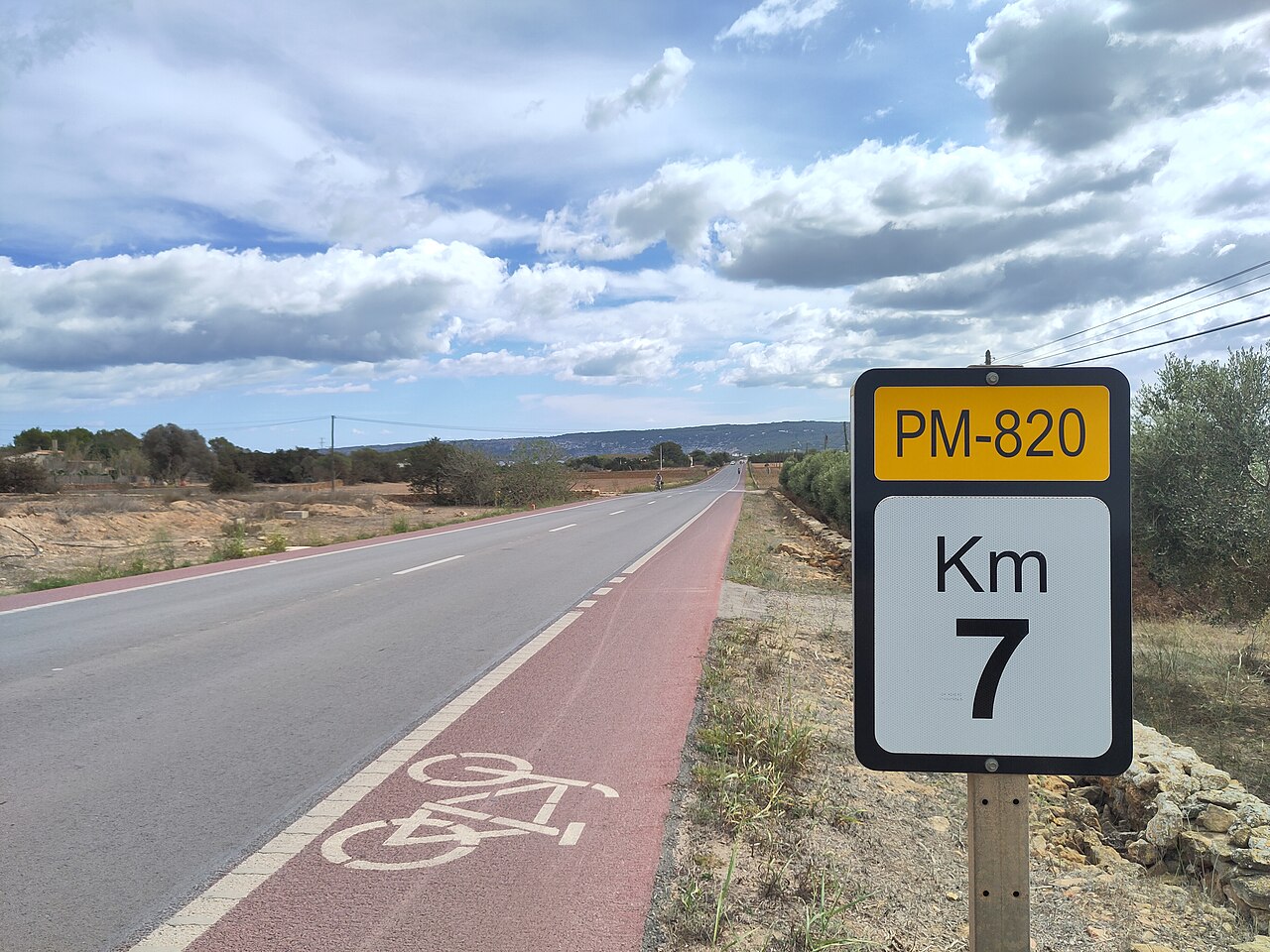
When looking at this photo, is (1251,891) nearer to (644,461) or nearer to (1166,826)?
(1166,826)

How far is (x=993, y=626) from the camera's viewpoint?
1711mm

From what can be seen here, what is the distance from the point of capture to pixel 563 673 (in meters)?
7.48

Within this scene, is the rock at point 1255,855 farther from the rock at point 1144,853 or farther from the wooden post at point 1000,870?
the wooden post at point 1000,870

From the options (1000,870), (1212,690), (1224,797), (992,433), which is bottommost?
(1212,690)

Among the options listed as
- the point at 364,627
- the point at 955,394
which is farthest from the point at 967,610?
the point at 364,627

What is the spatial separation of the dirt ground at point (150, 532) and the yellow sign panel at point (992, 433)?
50.5 feet

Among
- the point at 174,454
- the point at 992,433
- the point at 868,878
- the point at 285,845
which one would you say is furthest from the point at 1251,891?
the point at 174,454

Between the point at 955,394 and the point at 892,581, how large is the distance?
0.36 meters

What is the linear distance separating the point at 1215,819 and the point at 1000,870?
395cm

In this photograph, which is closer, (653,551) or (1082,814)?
(1082,814)

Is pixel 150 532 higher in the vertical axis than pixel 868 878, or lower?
lower

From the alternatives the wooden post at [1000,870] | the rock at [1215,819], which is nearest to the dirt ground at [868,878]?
the rock at [1215,819]

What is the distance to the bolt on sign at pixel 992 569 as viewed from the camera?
1657 mm

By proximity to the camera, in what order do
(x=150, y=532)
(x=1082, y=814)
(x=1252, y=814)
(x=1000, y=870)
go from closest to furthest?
(x=1000, y=870) < (x=1252, y=814) < (x=1082, y=814) < (x=150, y=532)
